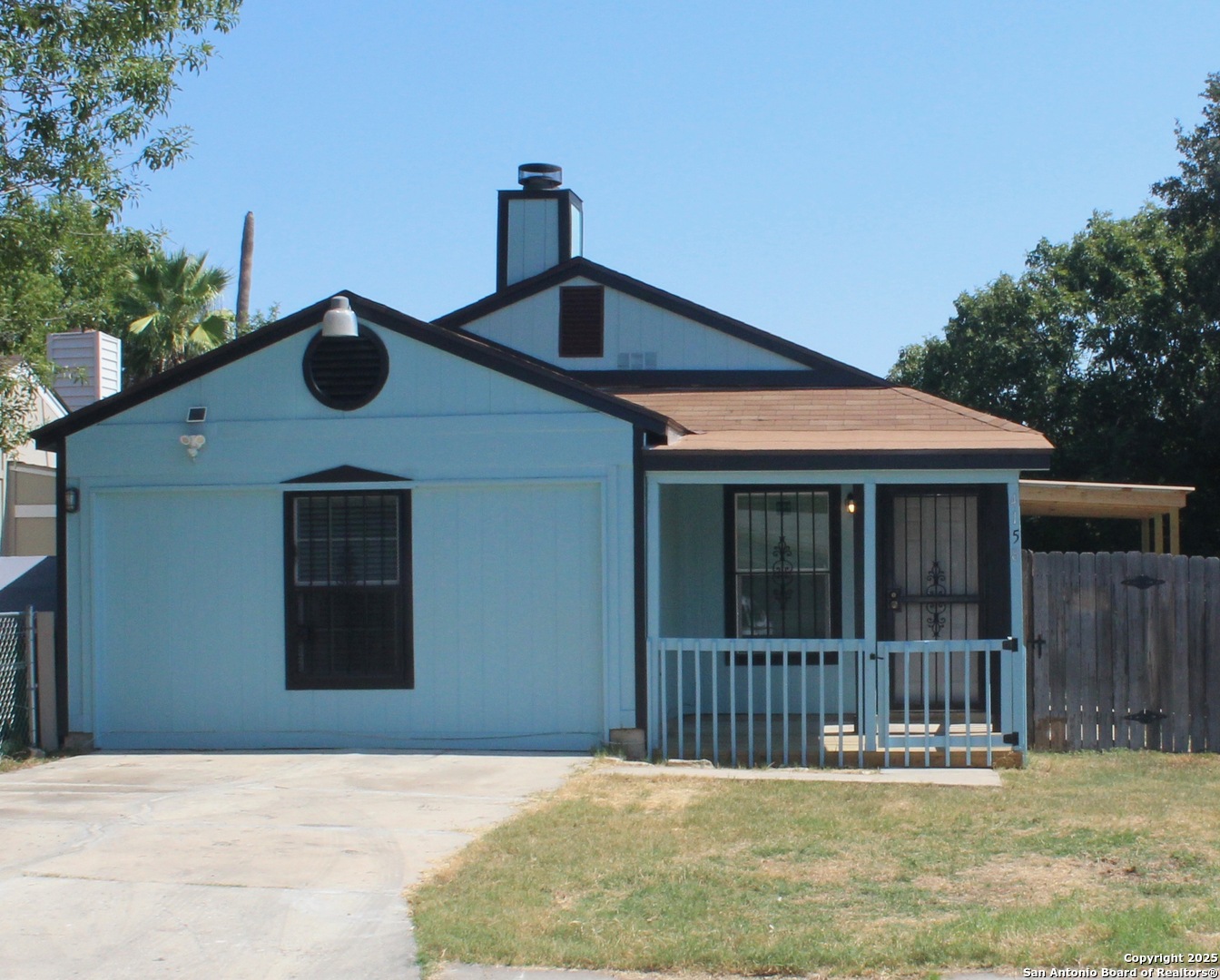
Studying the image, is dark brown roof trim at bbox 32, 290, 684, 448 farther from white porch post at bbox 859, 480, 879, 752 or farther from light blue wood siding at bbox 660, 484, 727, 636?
white porch post at bbox 859, 480, 879, 752

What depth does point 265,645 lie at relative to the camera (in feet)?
36.6

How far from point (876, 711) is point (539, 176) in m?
7.48

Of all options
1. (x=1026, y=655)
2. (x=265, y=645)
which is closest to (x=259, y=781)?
(x=265, y=645)

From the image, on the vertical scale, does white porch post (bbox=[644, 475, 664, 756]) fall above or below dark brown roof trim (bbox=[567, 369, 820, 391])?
below

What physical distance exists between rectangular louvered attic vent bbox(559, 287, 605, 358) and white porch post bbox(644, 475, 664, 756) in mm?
3303

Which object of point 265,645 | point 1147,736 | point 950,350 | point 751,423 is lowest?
point 1147,736

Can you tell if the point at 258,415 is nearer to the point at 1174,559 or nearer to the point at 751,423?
the point at 751,423

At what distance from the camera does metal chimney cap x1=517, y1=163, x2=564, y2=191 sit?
15195 mm

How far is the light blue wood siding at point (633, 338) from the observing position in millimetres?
13562

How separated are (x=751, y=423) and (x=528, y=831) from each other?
4747 millimetres

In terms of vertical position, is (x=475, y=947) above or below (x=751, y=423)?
below

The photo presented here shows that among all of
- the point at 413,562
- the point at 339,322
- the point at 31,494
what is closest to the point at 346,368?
the point at 339,322

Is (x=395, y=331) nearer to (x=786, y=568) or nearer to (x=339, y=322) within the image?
(x=339, y=322)

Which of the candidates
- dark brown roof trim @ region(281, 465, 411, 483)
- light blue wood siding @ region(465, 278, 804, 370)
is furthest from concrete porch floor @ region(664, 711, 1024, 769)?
light blue wood siding @ region(465, 278, 804, 370)
